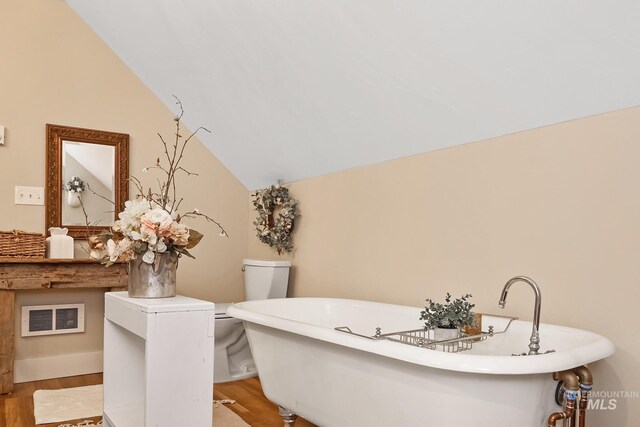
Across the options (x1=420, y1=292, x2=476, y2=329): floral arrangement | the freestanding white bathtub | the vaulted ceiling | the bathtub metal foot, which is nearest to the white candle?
the vaulted ceiling

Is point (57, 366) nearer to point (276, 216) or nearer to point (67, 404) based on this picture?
point (67, 404)

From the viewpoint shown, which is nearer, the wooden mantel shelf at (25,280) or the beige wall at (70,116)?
the wooden mantel shelf at (25,280)

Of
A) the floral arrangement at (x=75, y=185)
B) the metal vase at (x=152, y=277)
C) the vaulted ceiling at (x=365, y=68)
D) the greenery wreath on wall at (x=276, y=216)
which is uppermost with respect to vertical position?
the vaulted ceiling at (x=365, y=68)

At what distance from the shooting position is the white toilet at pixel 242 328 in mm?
3443

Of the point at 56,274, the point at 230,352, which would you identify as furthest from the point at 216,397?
the point at 56,274

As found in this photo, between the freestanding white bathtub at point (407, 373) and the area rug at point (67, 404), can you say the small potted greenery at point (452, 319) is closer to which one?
the freestanding white bathtub at point (407, 373)

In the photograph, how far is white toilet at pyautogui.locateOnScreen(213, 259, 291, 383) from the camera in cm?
344

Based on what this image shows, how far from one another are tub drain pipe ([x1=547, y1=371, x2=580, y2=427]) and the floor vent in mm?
3191

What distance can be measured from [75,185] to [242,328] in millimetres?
1555

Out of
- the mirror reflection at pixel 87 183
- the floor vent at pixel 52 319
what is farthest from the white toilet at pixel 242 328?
the mirror reflection at pixel 87 183

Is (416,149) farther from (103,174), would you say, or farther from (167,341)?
(103,174)

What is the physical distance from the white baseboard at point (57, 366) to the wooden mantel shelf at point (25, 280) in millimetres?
340

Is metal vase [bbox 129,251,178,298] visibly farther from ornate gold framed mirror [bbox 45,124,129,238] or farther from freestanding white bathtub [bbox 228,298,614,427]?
ornate gold framed mirror [bbox 45,124,129,238]

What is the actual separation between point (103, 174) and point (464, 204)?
262 cm
